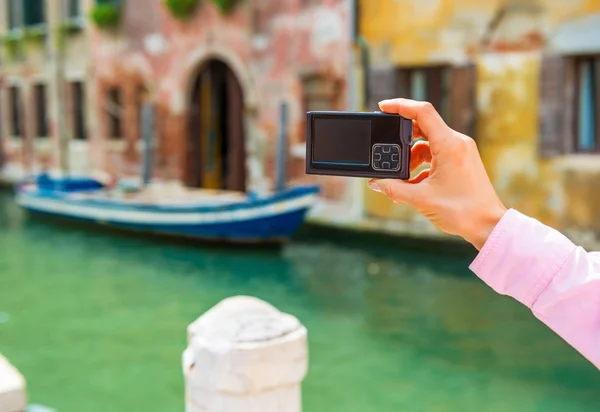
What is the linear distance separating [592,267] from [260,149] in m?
11.2

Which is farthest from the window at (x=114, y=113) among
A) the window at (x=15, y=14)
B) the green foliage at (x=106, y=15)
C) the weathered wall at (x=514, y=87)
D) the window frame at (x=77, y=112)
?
the weathered wall at (x=514, y=87)

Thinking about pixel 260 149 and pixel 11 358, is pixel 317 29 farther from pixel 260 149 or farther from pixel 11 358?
pixel 11 358

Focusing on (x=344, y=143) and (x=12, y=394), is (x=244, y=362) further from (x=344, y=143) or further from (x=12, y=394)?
(x=344, y=143)

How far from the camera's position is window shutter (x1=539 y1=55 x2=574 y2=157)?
8.52 metres

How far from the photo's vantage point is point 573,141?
28.2 feet

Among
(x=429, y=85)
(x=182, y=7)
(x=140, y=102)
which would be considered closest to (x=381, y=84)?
(x=429, y=85)

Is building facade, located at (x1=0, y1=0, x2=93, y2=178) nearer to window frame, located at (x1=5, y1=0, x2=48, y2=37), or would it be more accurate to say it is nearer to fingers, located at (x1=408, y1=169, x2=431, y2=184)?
window frame, located at (x1=5, y1=0, x2=48, y2=37)

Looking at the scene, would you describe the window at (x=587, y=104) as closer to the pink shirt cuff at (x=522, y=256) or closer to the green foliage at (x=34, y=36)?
the pink shirt cuff at (x=522, y=256)

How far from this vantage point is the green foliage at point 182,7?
12859 millimetres

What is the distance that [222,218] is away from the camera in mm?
9797

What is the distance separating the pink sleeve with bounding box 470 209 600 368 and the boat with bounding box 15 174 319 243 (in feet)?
27.7

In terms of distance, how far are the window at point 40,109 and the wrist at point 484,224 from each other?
17.1 metres

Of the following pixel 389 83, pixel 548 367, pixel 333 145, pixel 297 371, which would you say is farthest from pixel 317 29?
pixel 333 145

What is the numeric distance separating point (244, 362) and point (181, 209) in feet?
25.5
